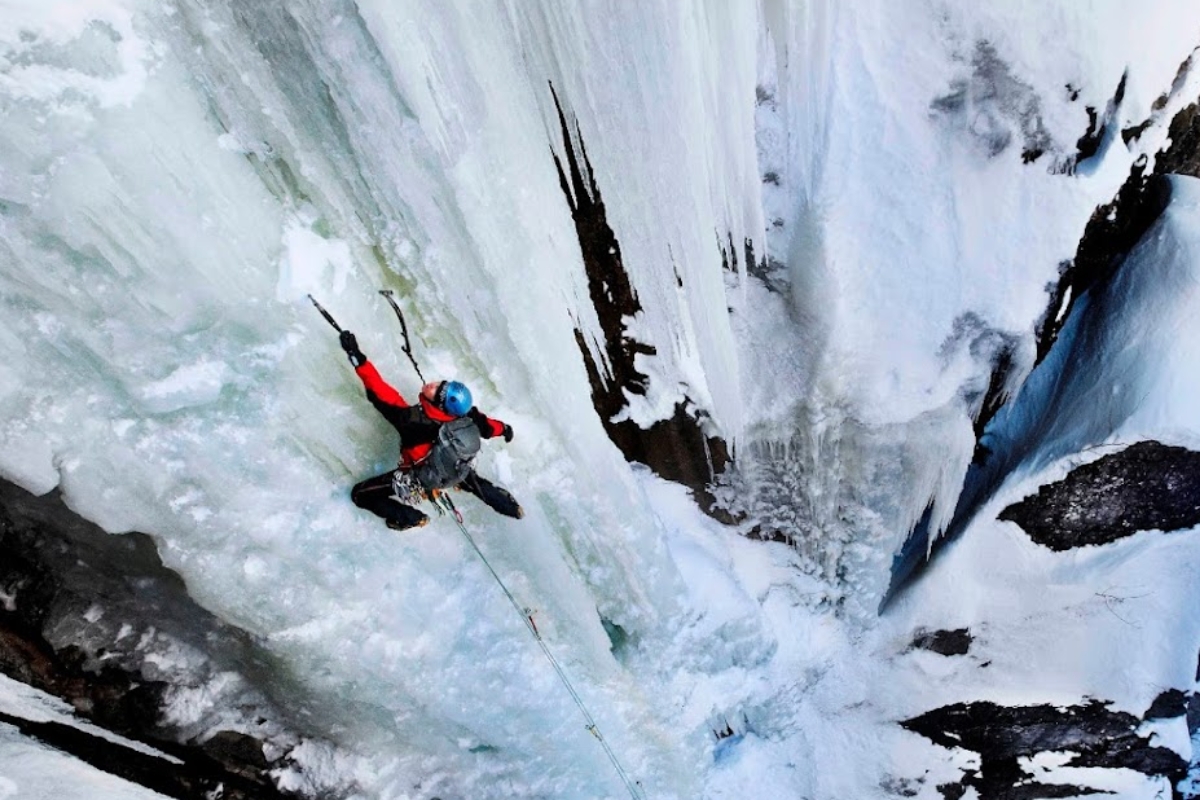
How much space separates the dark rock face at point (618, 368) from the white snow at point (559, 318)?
0.34 feet

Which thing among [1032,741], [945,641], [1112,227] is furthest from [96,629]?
[1032,741]

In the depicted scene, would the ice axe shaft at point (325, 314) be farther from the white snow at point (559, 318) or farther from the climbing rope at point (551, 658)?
the climbing rope at point (551, 658)

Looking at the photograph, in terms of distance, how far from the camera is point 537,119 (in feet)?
10.2

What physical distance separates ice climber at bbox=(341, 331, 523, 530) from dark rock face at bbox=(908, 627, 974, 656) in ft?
13.4

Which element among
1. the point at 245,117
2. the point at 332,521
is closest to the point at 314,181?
the point at 245,117

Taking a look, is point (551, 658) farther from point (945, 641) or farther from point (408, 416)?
point (945, 641)

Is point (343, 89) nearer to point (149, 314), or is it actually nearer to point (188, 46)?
point (188, 46)

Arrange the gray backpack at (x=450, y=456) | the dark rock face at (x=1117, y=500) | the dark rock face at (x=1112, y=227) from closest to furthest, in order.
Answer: the gray backpack at (x=450, y=456), the dark rock face at (x=1112, y=227), the dark rock face at (x=1117, y=500)

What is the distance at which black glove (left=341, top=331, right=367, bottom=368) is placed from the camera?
9.61 feet

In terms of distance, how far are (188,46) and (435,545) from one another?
98.9 inches

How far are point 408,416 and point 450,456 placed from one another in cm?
27

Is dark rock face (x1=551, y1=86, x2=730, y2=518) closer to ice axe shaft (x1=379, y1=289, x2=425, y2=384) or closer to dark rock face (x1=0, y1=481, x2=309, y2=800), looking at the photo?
ice axe shaft (x1=379, y1=289, x2=425, y2=384)

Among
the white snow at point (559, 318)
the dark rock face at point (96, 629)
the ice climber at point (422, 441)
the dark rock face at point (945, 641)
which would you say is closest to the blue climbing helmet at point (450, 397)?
the ice climber at point (422, 441)

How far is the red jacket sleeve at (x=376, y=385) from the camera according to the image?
2973 millimetres
